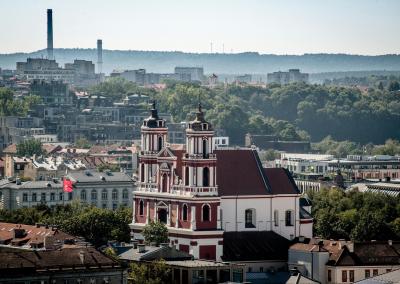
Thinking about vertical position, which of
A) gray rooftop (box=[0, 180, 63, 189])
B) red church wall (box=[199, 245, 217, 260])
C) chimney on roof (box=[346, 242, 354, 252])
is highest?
chimney on roof (box=[346, 242, 354, 252])

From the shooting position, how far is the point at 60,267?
89125 mm

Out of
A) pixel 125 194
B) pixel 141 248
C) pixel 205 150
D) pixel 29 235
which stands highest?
pixel 205 150

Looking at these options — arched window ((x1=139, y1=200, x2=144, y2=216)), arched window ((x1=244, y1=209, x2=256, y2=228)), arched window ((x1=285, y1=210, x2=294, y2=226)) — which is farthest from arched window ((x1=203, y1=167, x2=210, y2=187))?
arched window ((x1=285, y1=210, x2=294, y2=226))

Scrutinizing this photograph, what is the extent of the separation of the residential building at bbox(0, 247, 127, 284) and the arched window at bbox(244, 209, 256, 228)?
24.0 m

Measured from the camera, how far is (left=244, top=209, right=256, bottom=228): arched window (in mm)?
115750

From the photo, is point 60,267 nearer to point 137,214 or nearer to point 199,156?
point 199,156

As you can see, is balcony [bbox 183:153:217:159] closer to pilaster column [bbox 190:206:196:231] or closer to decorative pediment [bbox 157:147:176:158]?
decorative pediment [bbox 157:147:176:158]

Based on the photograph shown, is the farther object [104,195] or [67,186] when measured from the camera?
[104,195]

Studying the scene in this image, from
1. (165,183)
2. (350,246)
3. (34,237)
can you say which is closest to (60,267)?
(34,237)

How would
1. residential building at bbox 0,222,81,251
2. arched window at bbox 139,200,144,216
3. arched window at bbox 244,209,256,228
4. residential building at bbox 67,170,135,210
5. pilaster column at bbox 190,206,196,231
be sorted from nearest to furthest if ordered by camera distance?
residential building at bbox 0,222,81,251, pilaster column at bbox 190,206,196,231, arched window at bbox 244,209,256,228, arched window at bbox 139,200,144,216, residential building at bbox 67,170,135,210

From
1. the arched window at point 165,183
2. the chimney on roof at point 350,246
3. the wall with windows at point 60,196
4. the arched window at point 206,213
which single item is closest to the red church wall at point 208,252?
the arched window at point 206,213

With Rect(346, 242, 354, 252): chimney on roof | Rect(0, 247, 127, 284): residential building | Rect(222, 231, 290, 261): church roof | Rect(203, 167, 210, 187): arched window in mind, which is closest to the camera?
Rect(0, 247, 127, 284): residential building

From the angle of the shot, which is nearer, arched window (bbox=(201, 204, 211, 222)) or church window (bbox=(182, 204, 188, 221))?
arched window (bbox=(201, 204, 211, 222))

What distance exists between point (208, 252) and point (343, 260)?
7.70 meters
